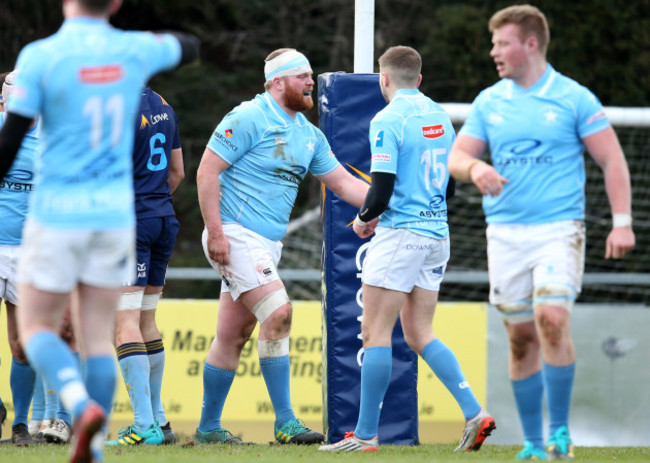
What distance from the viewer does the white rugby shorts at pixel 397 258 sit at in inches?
222

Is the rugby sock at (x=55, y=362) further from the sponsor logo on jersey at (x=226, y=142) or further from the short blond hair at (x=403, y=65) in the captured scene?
the short blond hair at (x=403, y=65)

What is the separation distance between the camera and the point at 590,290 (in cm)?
1576

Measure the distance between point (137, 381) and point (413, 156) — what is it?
2060 millimetres

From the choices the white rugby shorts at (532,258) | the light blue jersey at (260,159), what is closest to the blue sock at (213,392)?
the light blue jersey at (260,159)

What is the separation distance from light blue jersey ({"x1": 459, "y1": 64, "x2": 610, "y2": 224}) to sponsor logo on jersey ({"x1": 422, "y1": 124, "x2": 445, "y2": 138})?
3.30ft

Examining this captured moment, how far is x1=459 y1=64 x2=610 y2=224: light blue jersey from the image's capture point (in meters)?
4.62

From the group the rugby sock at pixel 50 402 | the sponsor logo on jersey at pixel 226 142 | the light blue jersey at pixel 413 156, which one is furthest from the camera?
the rugby sock at pixel 50 402

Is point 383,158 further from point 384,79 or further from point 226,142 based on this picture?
point 226,142

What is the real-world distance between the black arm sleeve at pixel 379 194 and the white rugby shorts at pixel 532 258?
818mm

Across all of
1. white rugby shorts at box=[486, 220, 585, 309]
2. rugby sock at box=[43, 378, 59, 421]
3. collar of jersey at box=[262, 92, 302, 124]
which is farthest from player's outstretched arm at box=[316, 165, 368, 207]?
rugby sock at box=[43, 378, 59, 421]

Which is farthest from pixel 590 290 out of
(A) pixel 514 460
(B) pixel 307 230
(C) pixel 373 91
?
(A) pixel 514 460

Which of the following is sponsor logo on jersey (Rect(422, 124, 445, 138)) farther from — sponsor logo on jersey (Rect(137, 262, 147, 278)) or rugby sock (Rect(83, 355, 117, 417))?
rugby sock (Rect(83, 355, 117, 417))

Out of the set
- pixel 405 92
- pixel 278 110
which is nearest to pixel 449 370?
pixel 405 92

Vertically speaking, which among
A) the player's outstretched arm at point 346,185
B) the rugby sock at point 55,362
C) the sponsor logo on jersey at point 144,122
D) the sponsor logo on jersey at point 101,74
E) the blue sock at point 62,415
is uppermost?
the sponsor logo on jersey at point 101,74
